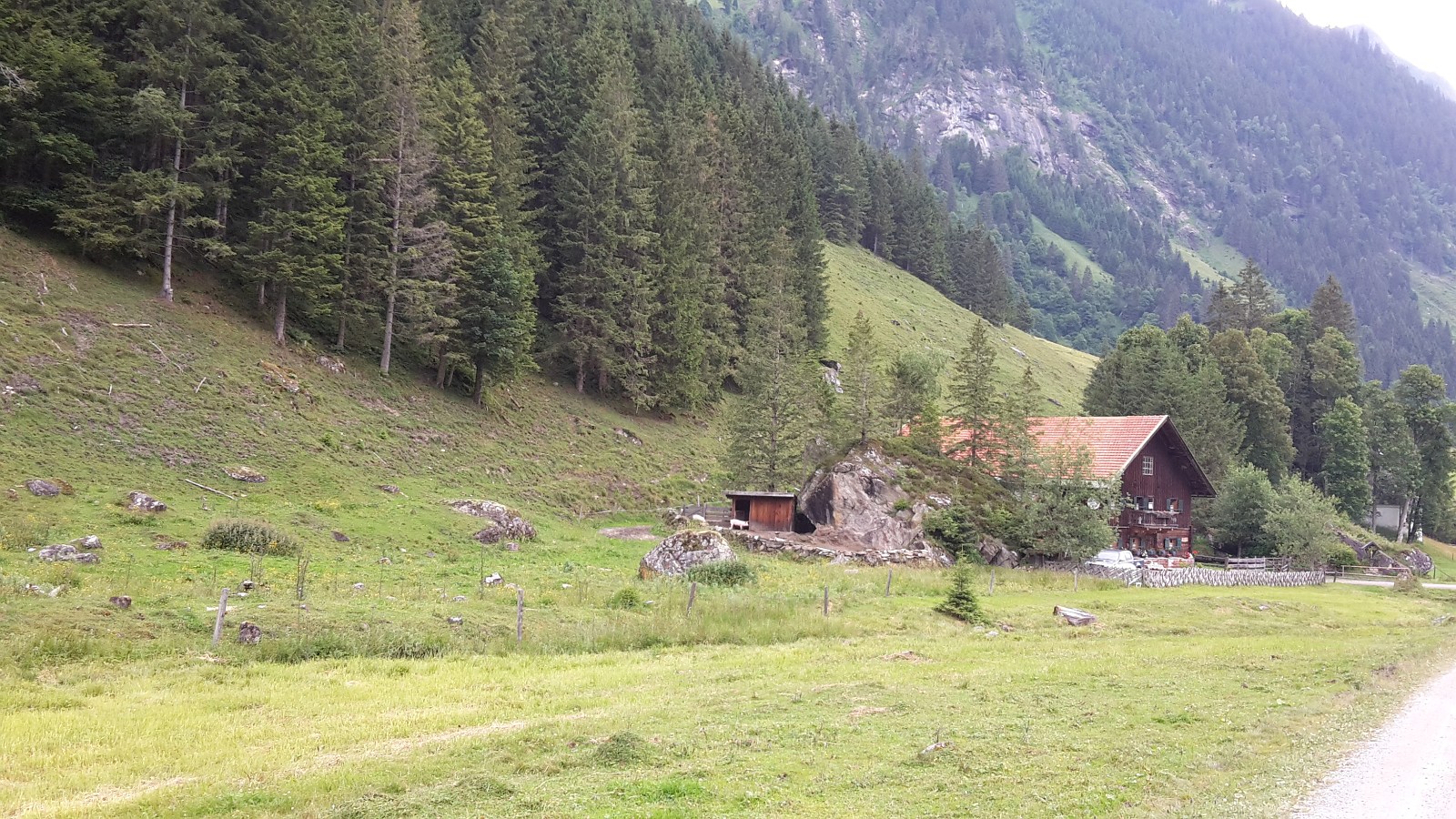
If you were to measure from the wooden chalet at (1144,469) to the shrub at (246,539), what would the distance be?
39.2m

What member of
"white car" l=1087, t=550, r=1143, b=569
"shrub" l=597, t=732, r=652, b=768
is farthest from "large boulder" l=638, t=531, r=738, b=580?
"white car" l=1087, t=550, r=1143, b=569

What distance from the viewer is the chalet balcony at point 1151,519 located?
2263 inches

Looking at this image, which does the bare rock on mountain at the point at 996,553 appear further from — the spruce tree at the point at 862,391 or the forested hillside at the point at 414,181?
the forested hillside at the point at 414,181

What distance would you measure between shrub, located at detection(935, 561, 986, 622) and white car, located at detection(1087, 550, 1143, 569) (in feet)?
65.1

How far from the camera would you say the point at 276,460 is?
110 ft

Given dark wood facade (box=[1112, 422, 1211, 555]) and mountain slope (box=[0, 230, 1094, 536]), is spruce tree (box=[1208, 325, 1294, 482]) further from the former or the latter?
mountain slope (box=[0, 230, 1094, 536])

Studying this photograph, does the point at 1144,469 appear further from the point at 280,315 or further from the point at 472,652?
the point at 280,315

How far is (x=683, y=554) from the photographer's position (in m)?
30.6

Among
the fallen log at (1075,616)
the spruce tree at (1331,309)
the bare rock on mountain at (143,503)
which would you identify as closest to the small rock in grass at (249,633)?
the bare rock on mountain at (143,503)

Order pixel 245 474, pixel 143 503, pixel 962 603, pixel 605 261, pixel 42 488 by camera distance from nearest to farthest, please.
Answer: pixel 42 488 → pixel 143 503 → pixel 962 603 → pixel 245 474 → pixel 605 261

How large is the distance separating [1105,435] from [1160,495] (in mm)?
6428

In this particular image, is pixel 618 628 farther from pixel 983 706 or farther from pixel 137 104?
pixel 137 104

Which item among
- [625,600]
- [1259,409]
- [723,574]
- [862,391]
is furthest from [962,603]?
[1259,409]

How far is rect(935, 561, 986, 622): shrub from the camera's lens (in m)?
26.8
